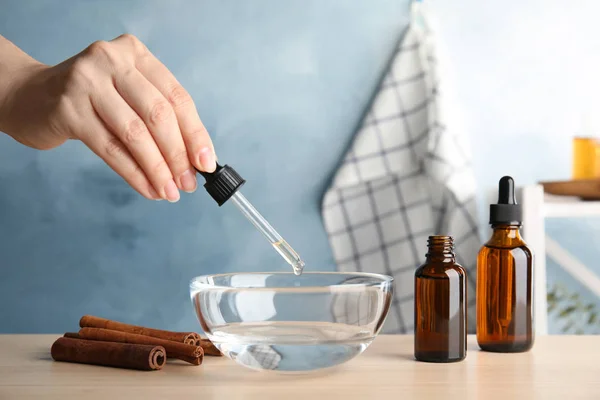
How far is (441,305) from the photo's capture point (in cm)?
81

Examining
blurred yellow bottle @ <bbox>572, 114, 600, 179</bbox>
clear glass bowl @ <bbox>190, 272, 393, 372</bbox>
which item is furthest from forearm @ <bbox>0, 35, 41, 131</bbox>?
blurred yellow bottle @ <bbox>572, 114, 600, 179</bbox>

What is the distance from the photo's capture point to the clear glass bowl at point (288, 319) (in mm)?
727

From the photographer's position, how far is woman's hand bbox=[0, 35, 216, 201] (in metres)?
0.77

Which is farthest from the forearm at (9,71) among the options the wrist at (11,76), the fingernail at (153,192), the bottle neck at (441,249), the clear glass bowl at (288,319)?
the bottle neck at (441,249)

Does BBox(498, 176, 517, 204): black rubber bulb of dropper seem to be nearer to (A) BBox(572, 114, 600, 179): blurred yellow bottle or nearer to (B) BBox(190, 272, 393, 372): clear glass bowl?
(B) BBox(190, 272, 393, 372): clear glass bowl

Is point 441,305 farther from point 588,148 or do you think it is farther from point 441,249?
point 588,148

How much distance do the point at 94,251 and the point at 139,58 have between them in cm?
153

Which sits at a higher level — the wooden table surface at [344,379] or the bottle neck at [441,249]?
the bottle neck at [441,249]

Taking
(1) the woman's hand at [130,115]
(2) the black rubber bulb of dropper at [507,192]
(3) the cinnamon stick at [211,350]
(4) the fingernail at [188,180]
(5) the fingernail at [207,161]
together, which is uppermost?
(1) the woman's hand at [130,115]

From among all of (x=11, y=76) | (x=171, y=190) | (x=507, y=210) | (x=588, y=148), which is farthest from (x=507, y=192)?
(x=588, y=148)

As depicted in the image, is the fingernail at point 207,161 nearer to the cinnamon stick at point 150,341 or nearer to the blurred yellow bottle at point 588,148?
the cinnamon stick at point 150,341

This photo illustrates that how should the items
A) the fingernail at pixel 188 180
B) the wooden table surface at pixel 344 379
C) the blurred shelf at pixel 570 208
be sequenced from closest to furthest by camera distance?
the wooden table surface at pixel 344 379 < the fingernail at pixel 188 180 < the blurred shelf at pixel 570 208

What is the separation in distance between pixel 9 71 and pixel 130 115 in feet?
0.77

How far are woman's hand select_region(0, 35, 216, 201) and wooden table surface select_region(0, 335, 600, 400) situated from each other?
0.21 metres
